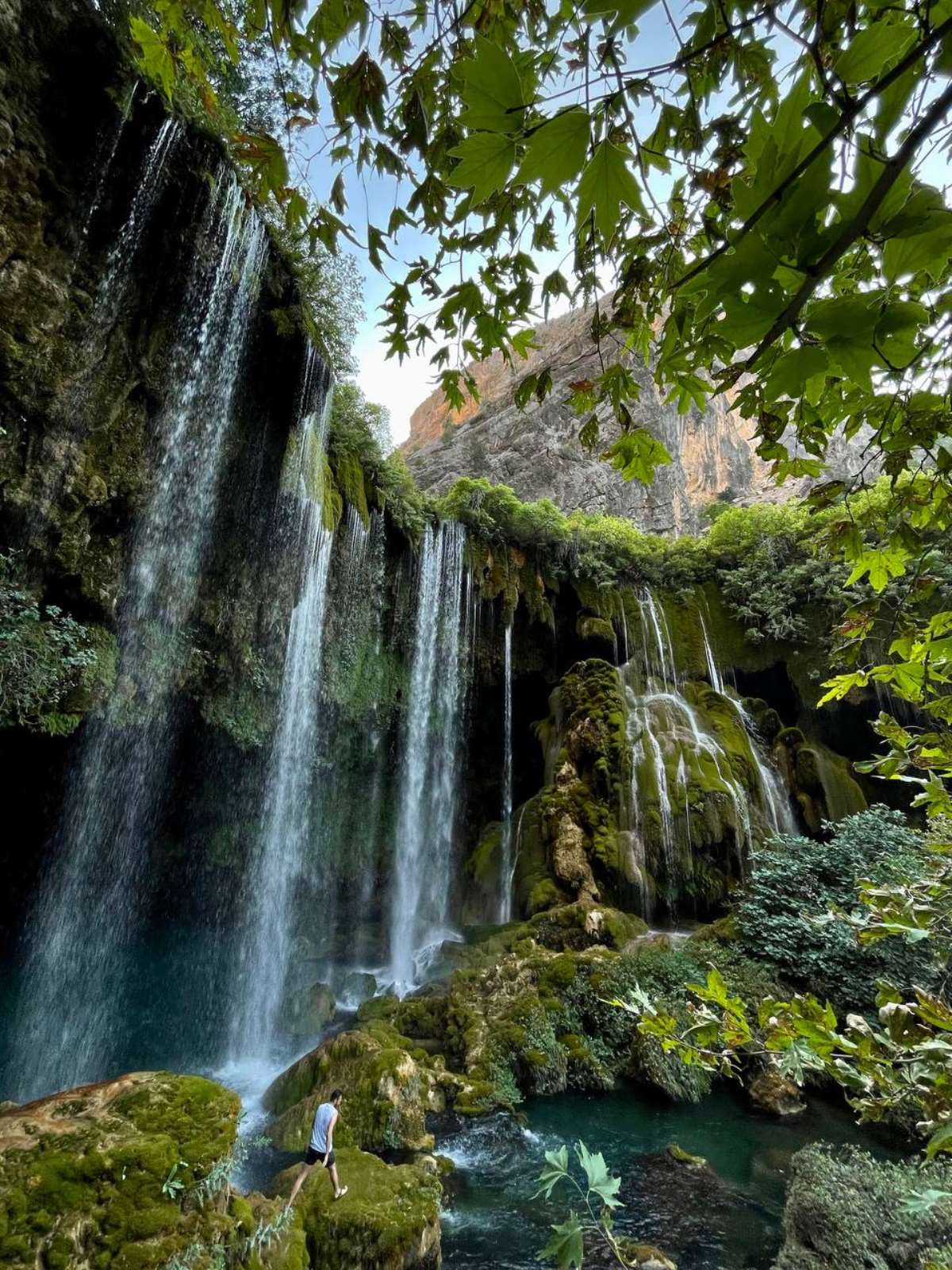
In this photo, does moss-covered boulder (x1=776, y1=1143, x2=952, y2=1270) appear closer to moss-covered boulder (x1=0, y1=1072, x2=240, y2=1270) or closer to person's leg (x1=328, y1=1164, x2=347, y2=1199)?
person's leg (x1=328, y1=1164, x2=347, y2=1199)

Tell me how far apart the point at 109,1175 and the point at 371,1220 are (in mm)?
1754

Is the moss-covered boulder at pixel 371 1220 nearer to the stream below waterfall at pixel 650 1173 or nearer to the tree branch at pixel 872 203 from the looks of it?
the stream below waterfall at pixel 650 1173

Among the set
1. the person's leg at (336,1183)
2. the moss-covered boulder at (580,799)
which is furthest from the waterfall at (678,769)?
the person's leg at (336,1183)

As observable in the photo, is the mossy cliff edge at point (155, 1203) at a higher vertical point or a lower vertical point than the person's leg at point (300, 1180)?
higher

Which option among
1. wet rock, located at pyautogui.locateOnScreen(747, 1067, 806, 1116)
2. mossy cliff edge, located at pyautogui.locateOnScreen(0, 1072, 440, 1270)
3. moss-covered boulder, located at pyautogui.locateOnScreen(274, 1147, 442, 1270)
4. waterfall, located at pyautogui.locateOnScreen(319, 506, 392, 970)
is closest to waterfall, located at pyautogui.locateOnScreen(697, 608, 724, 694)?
waterfall, located at pyautogui.locateOnScreen(319, 506, 392, 970)

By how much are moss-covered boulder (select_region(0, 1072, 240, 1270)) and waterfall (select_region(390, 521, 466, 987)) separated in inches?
373

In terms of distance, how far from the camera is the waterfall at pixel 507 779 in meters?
11.2

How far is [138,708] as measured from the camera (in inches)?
311

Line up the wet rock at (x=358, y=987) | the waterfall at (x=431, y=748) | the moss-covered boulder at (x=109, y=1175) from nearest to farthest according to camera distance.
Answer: the moss-covered boulder at (x=109, y=1175), the wet rock at (x=358, y=987), the waterfall at (x=431, y=748)

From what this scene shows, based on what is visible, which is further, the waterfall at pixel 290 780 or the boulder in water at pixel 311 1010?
the waterfall at pixel 290 780

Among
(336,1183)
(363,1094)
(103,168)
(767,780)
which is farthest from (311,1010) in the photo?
(103,168)

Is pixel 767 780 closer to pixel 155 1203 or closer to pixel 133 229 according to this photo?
pixel 155 1203

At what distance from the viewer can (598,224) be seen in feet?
2.30

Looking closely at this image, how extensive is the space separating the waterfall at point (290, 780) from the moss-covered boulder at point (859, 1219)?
747cm
